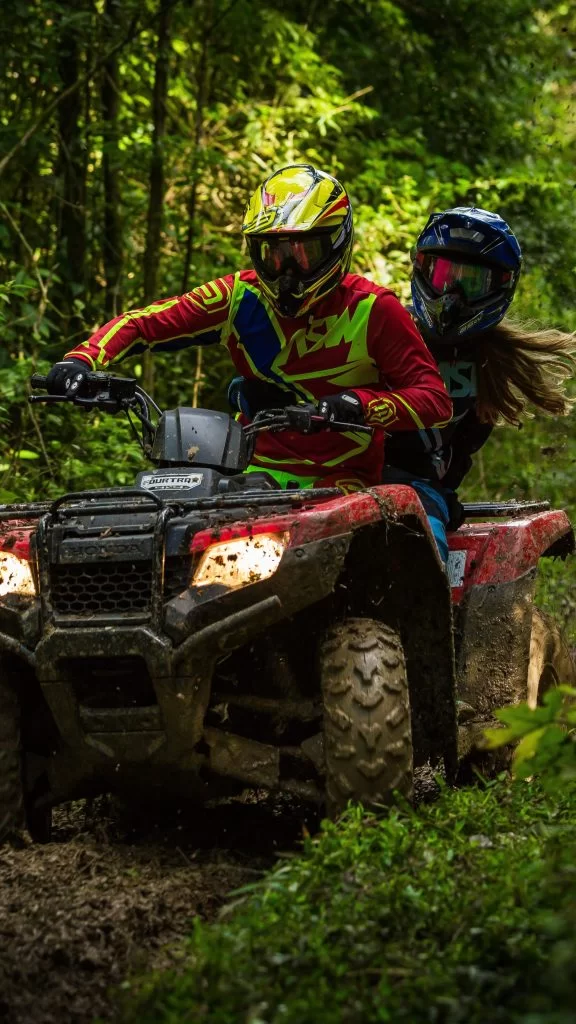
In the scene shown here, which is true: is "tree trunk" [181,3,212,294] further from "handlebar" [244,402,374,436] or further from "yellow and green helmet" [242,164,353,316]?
"handlebar" [244,402,374,436]

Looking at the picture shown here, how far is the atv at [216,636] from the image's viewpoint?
13.1 ft

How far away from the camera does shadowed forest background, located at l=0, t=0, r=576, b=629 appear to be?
10.1 meters

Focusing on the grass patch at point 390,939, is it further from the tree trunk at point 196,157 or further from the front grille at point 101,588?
the tree trunk at point 196,157

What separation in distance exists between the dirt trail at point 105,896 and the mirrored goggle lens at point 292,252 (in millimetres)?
1938

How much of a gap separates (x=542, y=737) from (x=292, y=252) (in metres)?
2.39

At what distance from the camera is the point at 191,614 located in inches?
155

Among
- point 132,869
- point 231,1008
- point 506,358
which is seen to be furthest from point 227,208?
point 231,1008

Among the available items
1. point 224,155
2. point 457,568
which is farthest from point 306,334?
point 224,155

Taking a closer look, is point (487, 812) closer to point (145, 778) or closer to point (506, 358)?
point (145, 778)

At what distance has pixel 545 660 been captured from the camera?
6.05 metres

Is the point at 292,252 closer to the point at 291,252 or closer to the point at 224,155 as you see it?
the point at 291,252

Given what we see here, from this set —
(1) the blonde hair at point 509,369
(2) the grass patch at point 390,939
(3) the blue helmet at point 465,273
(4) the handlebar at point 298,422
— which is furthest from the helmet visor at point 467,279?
(2) the grass patch at point 390,939

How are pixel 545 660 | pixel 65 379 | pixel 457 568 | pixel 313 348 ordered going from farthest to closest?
pixel 545 660 → pixel 457 568 → pixel 313 348 → pixel 65 379

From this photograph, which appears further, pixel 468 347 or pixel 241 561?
pixel 468 347
